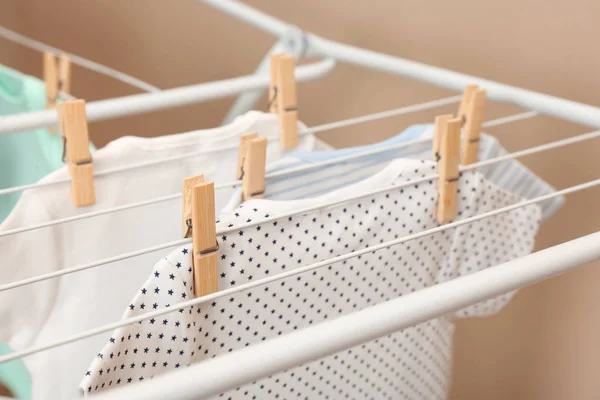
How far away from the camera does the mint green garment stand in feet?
2.91

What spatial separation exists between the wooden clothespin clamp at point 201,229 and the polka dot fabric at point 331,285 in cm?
1

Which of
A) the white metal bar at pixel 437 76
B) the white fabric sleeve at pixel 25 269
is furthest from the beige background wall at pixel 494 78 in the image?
the white fabric sleeve at pixel 25 269

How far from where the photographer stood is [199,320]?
0.63m

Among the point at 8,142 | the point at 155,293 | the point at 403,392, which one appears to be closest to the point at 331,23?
the point at 8,142

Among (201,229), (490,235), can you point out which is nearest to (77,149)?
(201,229)

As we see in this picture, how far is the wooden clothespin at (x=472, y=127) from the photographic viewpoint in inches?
31.2

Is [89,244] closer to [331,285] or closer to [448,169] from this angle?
[331,285]

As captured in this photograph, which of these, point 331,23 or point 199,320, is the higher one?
point 331,23

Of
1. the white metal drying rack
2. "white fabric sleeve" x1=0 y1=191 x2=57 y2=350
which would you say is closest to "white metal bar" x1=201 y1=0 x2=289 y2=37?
"white fabric sleeve" x1=0 y1=191 x2=57 y2=350

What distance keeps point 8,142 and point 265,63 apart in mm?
396

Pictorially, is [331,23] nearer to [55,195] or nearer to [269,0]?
[269,0]

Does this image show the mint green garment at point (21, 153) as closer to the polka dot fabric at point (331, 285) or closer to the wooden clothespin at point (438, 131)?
the polka dot fabric at point (331, 285)

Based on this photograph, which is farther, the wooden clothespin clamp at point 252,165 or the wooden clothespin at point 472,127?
the wooden clothespin at point 472,127

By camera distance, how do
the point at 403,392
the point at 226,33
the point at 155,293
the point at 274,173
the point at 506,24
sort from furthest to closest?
the point at 226,33 → the point at 506,24 → the point at 403,392 → the point at 274,173 → the point at 155,293
